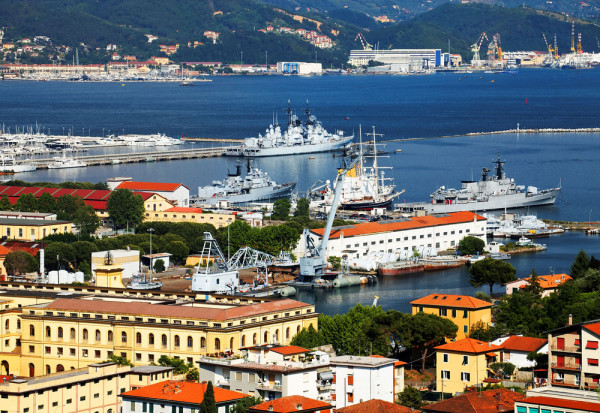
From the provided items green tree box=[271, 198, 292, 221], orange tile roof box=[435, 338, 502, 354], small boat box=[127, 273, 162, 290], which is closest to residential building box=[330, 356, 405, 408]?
orange tile roof box=[435, 338, 502, 354]

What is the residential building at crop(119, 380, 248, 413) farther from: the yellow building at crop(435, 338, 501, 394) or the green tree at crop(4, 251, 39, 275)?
the green tree at crop(4, 251, 39, 275)

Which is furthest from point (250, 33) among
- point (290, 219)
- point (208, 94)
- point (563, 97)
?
point (290, 219)

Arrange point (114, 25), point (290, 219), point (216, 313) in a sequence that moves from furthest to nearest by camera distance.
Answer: point (114, 25) → point (290, 219) → point (216, 313)

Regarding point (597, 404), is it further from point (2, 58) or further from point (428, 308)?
point (2, 58)

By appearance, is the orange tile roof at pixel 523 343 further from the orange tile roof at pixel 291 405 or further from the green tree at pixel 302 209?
the green tree at pixel 302 209

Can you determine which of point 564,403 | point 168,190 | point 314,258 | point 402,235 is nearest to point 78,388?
point 564,403

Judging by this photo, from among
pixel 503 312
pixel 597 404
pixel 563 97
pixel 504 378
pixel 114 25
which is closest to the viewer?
pixel 597 404

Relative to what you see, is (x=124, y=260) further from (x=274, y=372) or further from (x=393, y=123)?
(x=393, y=123)
